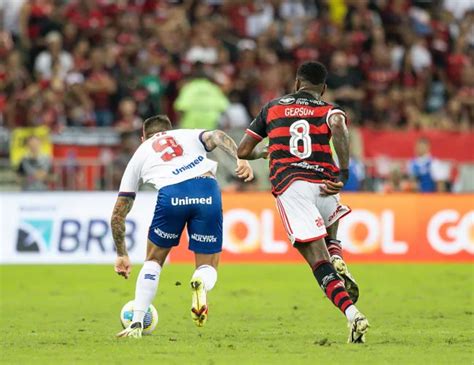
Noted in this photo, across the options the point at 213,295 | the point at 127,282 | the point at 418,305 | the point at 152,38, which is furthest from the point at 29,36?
the point at 418,305

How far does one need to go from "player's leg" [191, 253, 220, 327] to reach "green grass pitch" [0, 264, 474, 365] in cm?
27

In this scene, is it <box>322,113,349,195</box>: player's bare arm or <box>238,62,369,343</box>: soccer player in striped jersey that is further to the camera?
<box>238,62,369,343</box>: soccer player in striped jersey

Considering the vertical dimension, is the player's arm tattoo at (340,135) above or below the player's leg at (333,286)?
above

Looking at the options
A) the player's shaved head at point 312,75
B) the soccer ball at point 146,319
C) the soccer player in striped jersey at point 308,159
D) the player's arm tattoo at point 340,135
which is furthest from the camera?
the soccer ball at point 146,319

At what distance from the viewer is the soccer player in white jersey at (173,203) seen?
35.7ft

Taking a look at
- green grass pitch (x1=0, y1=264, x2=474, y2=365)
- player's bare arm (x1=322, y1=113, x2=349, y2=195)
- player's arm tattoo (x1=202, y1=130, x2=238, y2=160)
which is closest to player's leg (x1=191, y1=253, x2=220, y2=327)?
green grass pitch (x1=0, y1=264, x2=474, y2=365)

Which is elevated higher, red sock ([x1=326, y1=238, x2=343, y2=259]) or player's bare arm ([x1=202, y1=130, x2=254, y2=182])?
player's bare arm ([x1=202, y1=130, x2=254, y2=182])

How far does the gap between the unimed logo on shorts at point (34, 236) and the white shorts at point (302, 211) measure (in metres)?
10.3

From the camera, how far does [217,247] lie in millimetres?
11109

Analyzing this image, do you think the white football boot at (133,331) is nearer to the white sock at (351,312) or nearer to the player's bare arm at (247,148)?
the player's bare arm at (247,148)

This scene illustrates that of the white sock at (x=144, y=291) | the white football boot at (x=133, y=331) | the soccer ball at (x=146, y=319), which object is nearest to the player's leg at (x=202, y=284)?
the white sock at (x=144, y=291)

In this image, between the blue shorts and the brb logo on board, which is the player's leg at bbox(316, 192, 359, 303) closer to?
the blue shorts

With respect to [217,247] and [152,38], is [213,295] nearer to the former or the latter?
[217,247]

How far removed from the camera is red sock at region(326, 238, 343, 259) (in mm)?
11219
